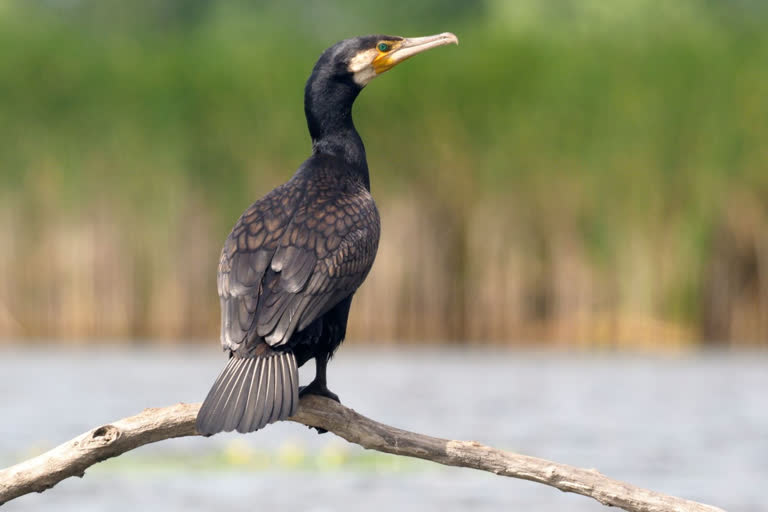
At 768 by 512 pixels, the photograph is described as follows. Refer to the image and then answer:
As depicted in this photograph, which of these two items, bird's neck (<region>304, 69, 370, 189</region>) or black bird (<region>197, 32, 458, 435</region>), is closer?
black bird (<region>197, 32, 458, 435</region>)

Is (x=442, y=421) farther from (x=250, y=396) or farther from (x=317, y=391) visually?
(x=250, y=396)

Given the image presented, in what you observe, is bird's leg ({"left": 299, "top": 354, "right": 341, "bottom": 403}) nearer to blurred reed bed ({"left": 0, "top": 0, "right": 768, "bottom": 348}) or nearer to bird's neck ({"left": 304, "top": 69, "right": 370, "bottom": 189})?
bird's neck ({"left": 304, "top": 69, "right": 370, "bottom": 189})

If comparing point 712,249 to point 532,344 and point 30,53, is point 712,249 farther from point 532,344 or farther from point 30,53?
point 30,53

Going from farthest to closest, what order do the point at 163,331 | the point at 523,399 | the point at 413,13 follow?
the point at 413,13
the point at 163,331
the point at 523,399

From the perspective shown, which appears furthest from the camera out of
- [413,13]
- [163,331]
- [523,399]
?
[413,13]

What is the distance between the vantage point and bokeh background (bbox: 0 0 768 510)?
609 inches

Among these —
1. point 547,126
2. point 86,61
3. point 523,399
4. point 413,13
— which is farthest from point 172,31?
point 523,399

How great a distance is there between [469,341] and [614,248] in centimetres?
203

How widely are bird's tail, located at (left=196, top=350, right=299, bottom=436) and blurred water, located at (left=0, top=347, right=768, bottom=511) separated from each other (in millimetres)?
4373

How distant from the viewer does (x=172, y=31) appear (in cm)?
3350

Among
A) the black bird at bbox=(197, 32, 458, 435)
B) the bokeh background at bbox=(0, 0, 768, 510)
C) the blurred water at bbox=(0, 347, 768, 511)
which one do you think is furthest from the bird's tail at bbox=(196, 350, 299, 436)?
the bokeh background at bbox=(0, 0, 768, 510)

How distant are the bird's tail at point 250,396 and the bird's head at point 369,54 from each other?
119 cm

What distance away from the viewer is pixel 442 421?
38.8ft

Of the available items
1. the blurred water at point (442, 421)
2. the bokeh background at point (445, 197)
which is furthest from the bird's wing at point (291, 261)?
the bokeh background at point (445, 197)
